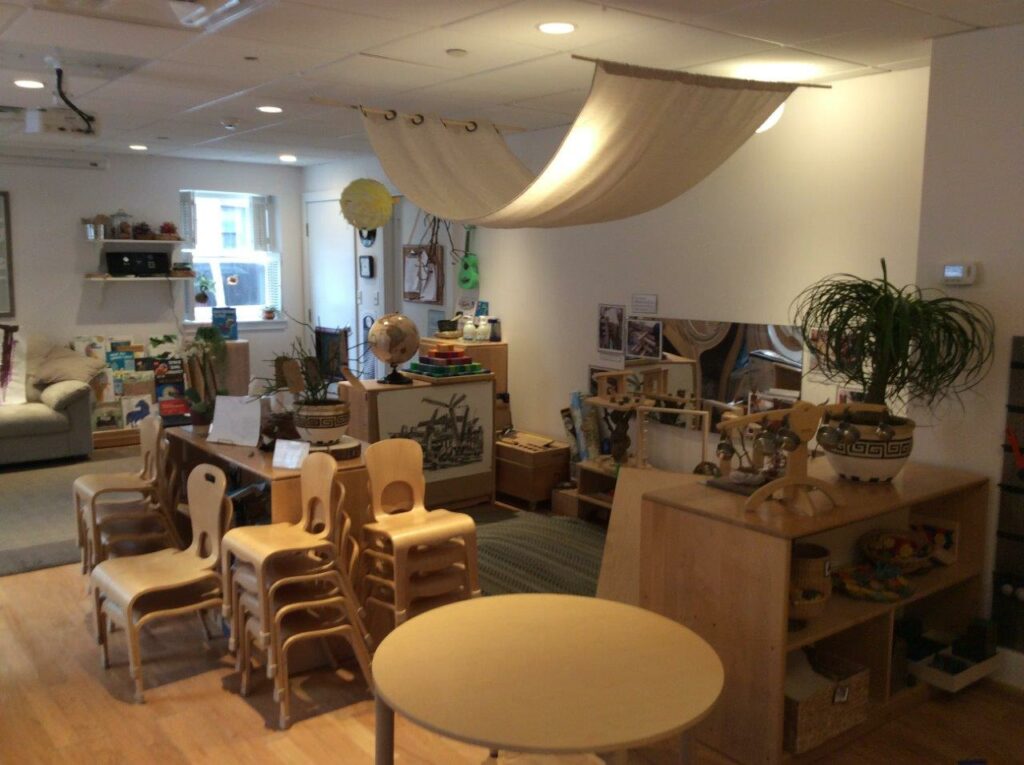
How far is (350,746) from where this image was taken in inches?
119

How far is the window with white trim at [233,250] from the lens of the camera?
840 cm

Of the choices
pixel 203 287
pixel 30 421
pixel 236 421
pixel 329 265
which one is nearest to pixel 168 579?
pixel 236 421

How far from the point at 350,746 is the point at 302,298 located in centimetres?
654

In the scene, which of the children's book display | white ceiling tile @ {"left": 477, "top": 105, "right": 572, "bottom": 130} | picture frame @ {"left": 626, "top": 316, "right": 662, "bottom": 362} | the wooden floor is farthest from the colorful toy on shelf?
the children's book display

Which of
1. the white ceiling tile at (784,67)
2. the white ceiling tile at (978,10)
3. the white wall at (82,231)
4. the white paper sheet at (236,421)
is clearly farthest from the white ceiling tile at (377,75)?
the white wall at (82,231)

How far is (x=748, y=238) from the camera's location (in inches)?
183

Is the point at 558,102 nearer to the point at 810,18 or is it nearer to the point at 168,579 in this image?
the point at 810,18

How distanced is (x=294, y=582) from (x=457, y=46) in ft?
7.28

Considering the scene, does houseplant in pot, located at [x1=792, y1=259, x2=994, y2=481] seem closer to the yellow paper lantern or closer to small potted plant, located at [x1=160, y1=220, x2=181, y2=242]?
the yellow paper lantern

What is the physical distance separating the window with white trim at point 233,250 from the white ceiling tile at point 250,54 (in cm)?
465

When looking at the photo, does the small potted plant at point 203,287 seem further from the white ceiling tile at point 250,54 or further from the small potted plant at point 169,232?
the white ceiling tile at point 250,54

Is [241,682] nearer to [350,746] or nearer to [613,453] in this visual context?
[350,746]

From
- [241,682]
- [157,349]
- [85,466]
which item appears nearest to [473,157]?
[241,682]

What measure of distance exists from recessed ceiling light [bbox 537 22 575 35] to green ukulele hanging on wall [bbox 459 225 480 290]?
3.20m
